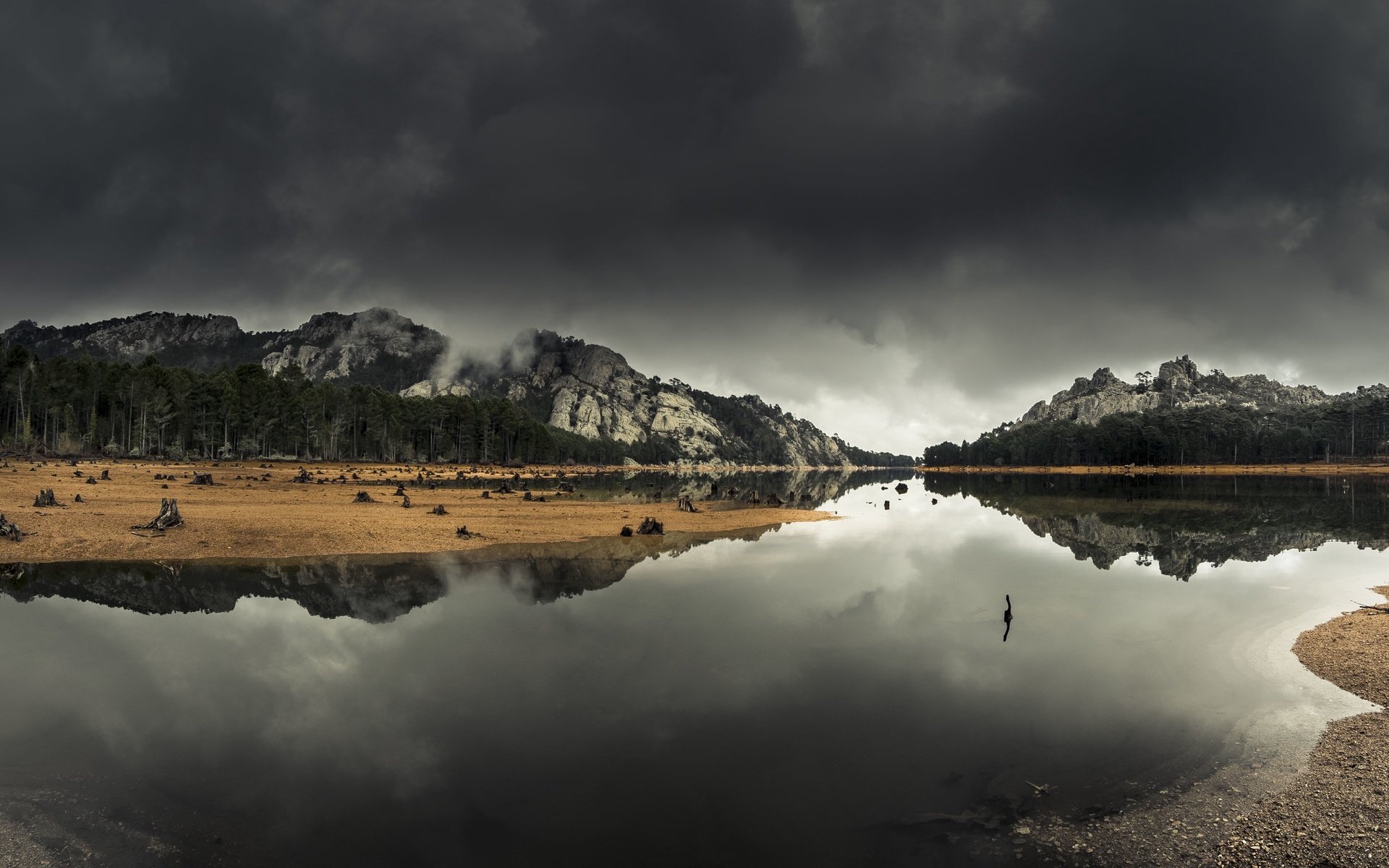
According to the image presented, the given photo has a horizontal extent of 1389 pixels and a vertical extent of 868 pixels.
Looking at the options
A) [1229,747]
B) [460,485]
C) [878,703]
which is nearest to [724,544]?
[878,703]

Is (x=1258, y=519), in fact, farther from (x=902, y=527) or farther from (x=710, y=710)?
(x=710, y=710)

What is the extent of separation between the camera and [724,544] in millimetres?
36562

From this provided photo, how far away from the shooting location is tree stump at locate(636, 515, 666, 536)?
1555 inches

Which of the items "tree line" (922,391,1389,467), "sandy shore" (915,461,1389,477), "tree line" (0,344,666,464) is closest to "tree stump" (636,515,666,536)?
"tree line" (0,344,666,464)

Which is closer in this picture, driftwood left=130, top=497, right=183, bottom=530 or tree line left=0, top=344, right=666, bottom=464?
driftwood left=130, top=497, right=183, bottom=530

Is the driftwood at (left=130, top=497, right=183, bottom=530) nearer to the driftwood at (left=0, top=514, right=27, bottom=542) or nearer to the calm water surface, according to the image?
the driftwood at (left=0, top=514, right=27, bottom=542)

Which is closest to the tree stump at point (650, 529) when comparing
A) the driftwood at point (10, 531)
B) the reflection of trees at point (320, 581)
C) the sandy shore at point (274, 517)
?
the sandy shore at point (274, 517)

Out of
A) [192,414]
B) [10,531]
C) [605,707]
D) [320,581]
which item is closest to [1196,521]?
[605,707]

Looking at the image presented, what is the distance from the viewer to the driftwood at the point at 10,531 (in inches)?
1052

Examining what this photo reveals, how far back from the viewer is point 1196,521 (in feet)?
162

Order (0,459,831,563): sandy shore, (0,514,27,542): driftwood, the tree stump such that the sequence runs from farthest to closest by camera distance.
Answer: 1. the tree stump
2. (0,459,831,563): sandy shore
3. (0,514,27,542): driftwood

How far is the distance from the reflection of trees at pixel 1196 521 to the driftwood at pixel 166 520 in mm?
46693

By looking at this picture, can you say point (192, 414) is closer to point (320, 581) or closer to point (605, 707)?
point (320, 581)

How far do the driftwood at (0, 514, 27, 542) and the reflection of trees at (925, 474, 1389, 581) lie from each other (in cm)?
5084
